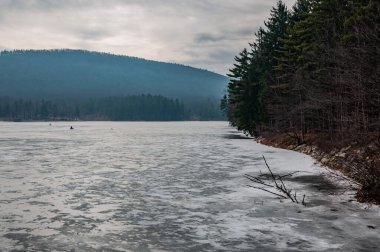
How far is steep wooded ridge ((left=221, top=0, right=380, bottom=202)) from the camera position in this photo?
13.9m

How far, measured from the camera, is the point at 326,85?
27.5 metres

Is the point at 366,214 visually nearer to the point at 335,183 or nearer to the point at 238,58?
the point at 335,183

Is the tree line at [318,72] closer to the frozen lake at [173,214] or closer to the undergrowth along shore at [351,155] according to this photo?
the undergrowth along shore at [351,155]

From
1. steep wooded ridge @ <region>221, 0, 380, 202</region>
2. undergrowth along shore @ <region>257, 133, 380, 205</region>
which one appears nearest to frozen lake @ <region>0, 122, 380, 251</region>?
undergrowth along shore @ <region>257, 133, 380, 205</region>

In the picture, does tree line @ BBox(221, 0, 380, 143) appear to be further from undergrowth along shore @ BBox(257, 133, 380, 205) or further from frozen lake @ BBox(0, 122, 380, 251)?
frozen lake @ BBox(0, 122, 380, 251)

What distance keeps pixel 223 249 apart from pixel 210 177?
10629 mm

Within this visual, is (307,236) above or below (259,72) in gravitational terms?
below

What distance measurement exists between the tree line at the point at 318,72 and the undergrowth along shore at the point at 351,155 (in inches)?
34.9

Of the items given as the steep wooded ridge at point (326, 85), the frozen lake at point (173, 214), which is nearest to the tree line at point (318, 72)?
the steep wooded ridge at point (326, 85)

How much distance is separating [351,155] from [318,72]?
10.7m

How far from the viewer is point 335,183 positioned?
55.0 ft

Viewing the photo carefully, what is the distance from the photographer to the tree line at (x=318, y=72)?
14852mm

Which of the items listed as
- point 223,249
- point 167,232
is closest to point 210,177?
Result: point 167,232

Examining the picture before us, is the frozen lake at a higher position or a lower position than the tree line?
lower
